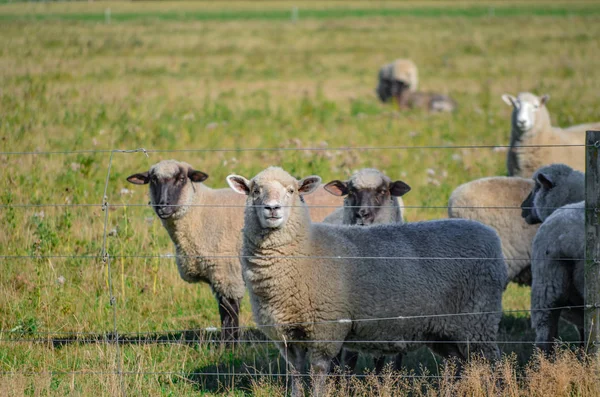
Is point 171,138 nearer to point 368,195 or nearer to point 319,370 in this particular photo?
point 368,195

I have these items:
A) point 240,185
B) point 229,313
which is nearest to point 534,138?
point 229,313

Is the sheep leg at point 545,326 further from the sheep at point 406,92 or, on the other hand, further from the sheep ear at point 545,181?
the sheep at point 406,92

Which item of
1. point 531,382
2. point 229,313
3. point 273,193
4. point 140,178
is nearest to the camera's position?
point 531,382

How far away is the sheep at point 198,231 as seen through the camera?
762 centimetres

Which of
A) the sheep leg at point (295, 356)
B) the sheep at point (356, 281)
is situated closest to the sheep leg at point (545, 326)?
the sheep at point (356, 281)

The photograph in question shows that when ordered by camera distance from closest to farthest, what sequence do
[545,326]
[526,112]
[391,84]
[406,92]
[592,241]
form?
[592,241] < [545,326] < [526,112] < [406,92] < [391,84]

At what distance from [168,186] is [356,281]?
2.68m

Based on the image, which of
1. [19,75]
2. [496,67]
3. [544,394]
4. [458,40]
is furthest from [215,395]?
[458,40]

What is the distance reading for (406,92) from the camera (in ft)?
68.3

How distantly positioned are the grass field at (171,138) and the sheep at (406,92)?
634 mm

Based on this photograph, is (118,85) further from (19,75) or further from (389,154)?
(389,154)

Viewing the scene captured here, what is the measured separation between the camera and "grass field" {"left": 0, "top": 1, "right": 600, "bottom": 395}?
672cm

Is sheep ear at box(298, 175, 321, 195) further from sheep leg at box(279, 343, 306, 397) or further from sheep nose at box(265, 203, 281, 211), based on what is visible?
sheep leg at box(279, 343, 306, 397)

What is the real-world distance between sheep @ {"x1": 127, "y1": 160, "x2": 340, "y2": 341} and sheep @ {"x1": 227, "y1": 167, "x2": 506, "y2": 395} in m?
1.81
